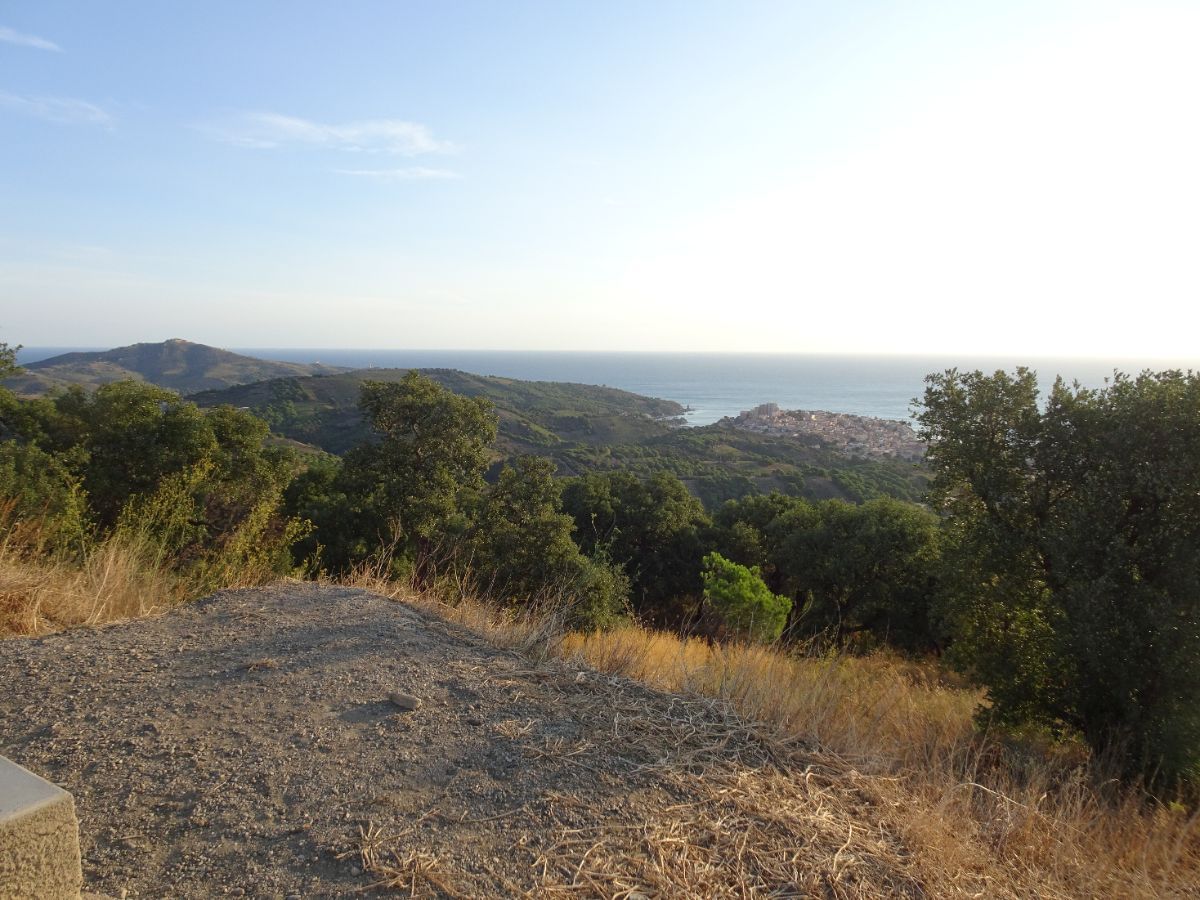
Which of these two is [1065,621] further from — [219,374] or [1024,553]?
[219,374]

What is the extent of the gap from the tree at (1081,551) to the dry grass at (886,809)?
41.1 inches

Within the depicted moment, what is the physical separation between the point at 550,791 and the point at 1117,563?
5802 millimetres

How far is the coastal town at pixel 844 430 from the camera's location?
54531 mm

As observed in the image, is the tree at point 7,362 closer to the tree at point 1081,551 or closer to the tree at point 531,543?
the tree at point 531,543

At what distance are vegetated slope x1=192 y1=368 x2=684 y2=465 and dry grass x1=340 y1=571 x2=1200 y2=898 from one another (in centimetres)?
3220

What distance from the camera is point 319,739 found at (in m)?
2.92

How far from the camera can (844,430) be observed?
62.8m

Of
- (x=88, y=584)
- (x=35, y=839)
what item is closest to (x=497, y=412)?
(x=88, y=584)

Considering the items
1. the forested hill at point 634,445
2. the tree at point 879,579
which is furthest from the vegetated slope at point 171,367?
the tree at point 879,579

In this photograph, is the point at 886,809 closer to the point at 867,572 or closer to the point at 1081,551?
the point at 1081,551

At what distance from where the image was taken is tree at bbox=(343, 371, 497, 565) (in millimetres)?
14250

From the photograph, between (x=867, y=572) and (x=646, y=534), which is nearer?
(x=867, y=572)

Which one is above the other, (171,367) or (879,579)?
(171,367)

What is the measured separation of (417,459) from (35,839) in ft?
44.3
